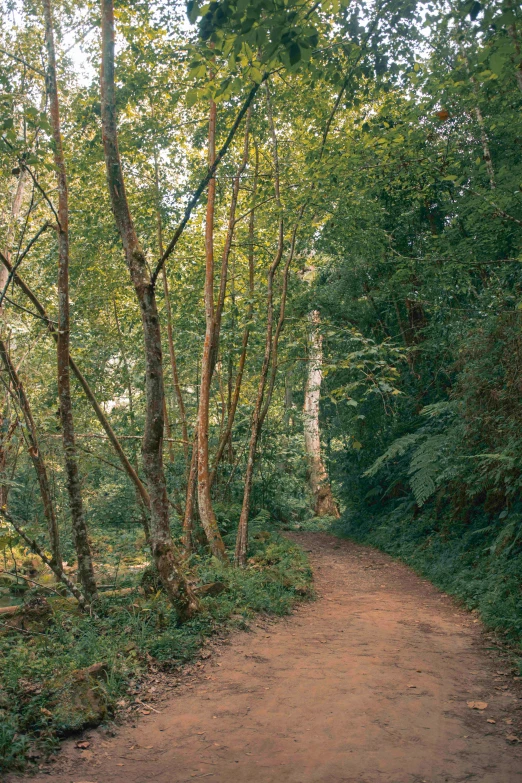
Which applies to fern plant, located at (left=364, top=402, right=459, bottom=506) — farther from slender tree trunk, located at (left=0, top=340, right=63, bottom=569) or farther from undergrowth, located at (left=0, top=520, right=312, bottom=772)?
slender tree trunk, located at (left=0, top=340, right=63, bottom=569)

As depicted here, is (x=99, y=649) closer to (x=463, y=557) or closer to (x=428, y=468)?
(x=463, y=557)

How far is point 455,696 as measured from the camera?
4707 millimetres

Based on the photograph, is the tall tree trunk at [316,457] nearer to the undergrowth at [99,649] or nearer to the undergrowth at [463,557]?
the undergrowth at [463,557]

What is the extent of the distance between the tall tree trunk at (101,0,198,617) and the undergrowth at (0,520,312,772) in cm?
52

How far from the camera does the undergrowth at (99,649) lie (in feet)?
13.3

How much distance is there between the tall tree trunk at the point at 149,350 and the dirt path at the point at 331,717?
1.10 meters

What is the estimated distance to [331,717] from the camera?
4.31 metres

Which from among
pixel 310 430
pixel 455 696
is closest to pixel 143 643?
pixel 455 696

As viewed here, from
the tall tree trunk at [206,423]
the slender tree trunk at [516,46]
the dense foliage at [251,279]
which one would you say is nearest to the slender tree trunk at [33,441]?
the dense foliage at [251,279]

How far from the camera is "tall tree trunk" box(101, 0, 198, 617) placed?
20.9 feet

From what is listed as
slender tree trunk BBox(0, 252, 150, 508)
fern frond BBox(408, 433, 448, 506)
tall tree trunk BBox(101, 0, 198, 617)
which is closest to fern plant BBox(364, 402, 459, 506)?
fern frond BBox(408, 433, 448, 506)

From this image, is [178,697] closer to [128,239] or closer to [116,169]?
[128,239]

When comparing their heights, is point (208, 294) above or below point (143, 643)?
above

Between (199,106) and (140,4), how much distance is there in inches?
87.8
